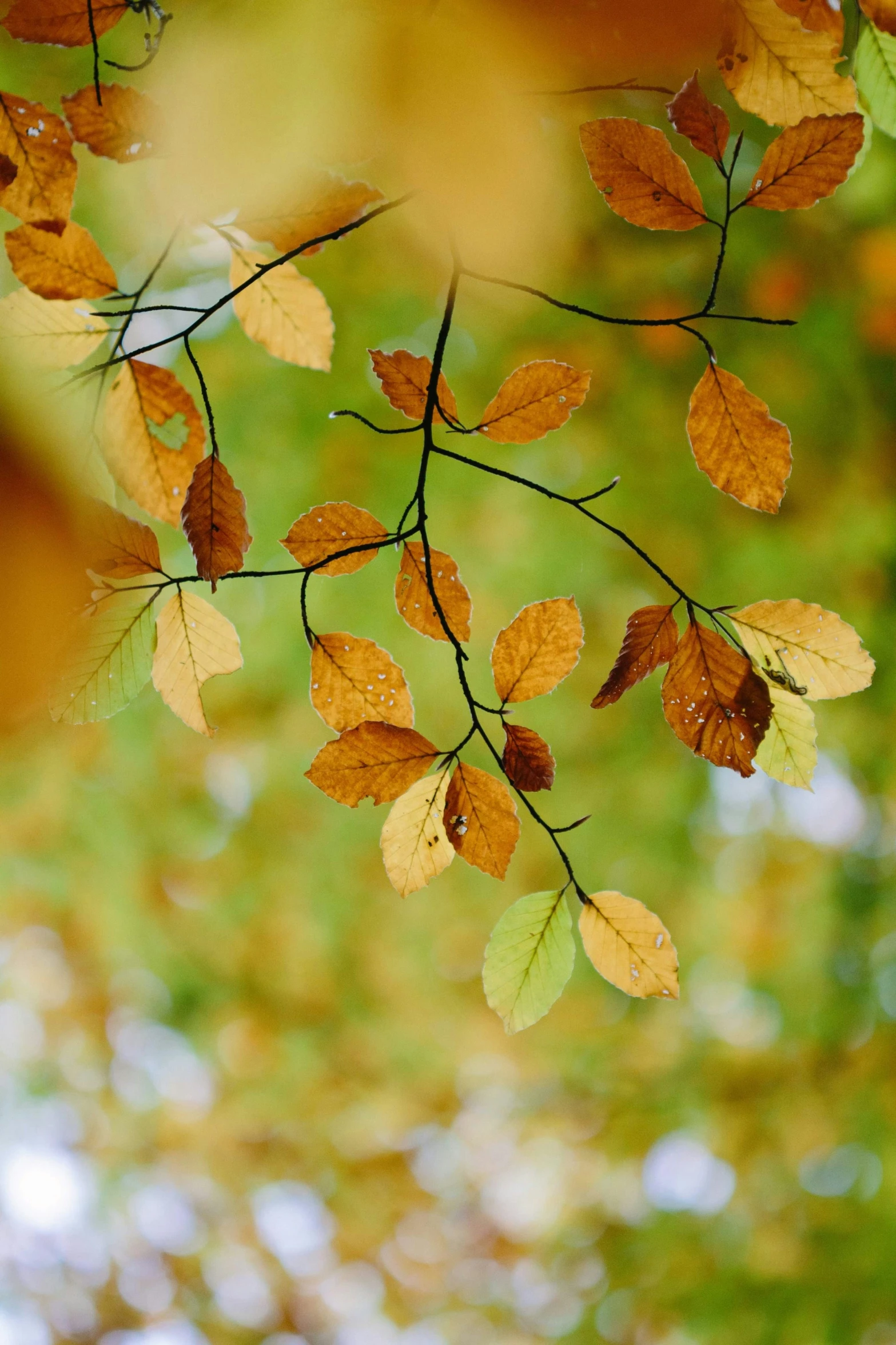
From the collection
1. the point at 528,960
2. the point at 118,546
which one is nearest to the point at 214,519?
the point at 118,546

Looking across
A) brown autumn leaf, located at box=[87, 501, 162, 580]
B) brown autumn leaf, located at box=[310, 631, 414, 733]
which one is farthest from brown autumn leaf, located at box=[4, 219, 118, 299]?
brown autumn leaf, located at box=[310, 631, 414, 733]

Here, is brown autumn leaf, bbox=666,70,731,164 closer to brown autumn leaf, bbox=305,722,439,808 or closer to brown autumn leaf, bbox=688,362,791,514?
brown autumn leaf, bbox=688,362,791,514

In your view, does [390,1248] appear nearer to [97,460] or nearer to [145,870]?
[145,870]

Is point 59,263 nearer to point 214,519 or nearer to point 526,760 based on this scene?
point 214,519

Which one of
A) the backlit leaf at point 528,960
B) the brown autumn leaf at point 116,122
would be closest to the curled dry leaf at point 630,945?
the backlit leaf at point 528,960

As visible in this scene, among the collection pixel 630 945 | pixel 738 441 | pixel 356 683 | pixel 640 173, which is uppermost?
pixel 640 173

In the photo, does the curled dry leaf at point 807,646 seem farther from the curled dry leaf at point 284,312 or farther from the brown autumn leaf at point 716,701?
the curled dry leaf at point 284,312

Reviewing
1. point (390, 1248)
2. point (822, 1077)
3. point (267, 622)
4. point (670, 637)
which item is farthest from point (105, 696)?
point (390, 1248)
